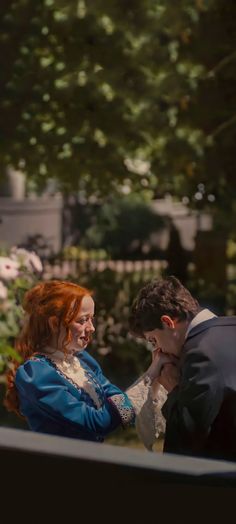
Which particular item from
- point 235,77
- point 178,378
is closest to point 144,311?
point 178,378

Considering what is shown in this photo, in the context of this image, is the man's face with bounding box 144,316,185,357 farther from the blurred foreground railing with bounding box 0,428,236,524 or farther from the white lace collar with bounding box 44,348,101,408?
the blurred foreground railing with bounding box 0,428,236,524

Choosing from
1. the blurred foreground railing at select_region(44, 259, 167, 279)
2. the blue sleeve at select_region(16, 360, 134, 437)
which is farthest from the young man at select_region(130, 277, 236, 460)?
the blurred foreground railing at select_region(44, 259, 167, 279)

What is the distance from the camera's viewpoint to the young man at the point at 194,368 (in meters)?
3.32

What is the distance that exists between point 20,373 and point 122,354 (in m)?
8.11

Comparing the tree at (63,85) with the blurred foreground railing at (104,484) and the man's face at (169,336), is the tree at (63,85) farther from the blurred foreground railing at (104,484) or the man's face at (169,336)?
the blurred foreground railing at (104,484)

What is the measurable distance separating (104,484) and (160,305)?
65 centimetres

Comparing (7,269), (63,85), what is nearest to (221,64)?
(63,85)

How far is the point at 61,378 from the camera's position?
378cm

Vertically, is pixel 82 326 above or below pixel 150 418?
above

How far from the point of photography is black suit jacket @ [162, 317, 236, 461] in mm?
3314

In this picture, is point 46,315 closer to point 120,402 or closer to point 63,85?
point 120,402

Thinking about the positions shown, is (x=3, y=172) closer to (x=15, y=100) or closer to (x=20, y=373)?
(x=15, y=100)

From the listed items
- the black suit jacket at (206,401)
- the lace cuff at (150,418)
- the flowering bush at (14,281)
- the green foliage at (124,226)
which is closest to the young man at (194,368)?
the black suit jacket at (206,401)

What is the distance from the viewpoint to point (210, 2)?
→ 36.0 feet
